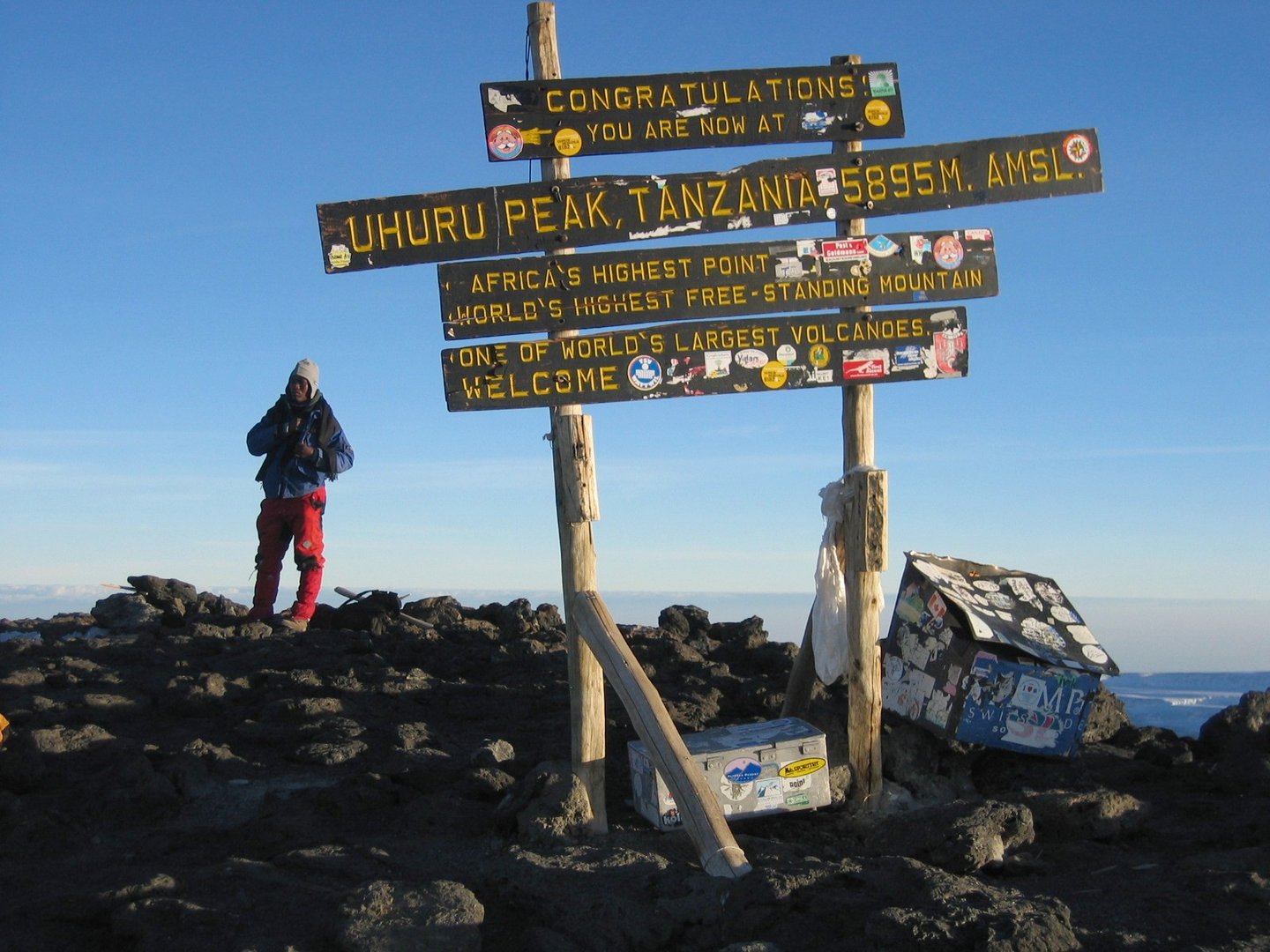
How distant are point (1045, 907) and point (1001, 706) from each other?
227 cm

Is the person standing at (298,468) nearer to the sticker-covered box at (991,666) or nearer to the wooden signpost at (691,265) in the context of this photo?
the wooden signpost at (691,265)

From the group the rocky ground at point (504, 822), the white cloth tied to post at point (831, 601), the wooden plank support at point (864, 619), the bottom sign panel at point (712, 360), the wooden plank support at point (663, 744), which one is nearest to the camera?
the rocky ground at point (504, 822)

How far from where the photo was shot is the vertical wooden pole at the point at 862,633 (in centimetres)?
661

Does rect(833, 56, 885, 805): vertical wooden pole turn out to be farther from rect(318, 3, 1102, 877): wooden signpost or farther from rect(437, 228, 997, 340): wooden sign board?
rect(437, 228, 997, 340): wooden sign board

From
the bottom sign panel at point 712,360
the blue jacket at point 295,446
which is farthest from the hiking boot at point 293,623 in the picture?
the bottom sign panel at point 712,360

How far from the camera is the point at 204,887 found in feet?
16.4

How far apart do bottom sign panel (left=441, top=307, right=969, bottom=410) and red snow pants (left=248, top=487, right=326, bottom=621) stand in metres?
4.39

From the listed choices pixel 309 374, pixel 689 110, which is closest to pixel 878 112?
pixel 689 110

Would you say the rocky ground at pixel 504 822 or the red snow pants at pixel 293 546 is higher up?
the red snow pants at pixel 293 546

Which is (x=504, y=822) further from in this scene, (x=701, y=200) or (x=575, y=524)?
(x=701, y=200)

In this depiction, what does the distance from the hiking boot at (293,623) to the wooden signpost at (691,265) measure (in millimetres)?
4552

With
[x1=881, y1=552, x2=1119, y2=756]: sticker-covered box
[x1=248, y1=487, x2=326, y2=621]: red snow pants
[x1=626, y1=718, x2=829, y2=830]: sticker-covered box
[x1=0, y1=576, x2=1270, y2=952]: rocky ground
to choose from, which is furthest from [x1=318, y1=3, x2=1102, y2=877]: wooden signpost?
[x1=248, y1=487, x2=326, y2=621]: red snow pants

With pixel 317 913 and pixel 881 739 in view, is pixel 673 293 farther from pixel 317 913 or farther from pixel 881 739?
pixel 317 913

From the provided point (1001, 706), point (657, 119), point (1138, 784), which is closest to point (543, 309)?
point (657, 119)
